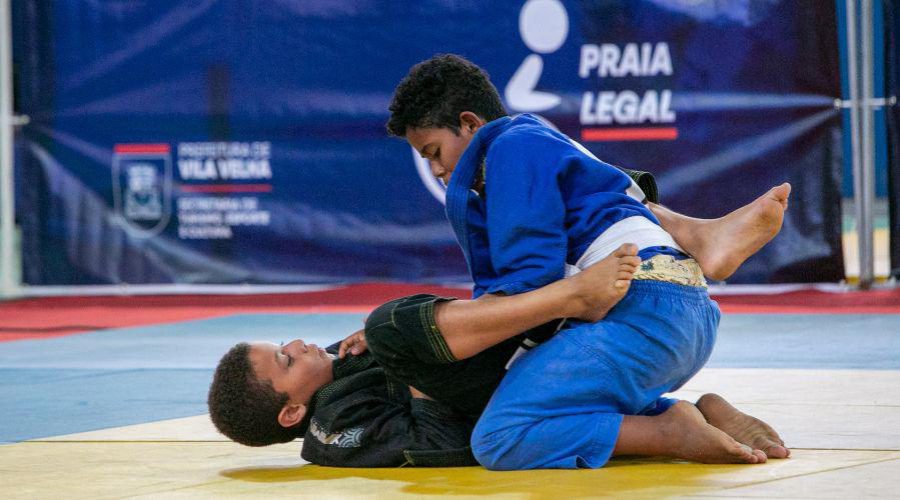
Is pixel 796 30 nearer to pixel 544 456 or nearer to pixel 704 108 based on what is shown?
pixel 704 108

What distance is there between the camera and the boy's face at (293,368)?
3.55 meters

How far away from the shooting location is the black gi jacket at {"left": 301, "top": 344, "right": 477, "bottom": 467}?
3.46 meters

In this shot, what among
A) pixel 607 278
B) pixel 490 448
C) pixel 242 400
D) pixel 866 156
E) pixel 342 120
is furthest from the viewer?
pixel 342 120

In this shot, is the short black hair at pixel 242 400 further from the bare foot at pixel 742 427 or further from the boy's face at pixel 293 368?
the bare foot at pixel 742 427

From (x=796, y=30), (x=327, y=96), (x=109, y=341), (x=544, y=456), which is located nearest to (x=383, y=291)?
(x=327, y=96)

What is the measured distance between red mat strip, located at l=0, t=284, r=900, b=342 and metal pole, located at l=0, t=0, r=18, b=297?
29cm

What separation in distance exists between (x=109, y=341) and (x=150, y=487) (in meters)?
4.07

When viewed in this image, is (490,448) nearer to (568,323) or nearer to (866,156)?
(568,323)

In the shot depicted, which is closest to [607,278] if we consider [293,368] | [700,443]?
[700,443]

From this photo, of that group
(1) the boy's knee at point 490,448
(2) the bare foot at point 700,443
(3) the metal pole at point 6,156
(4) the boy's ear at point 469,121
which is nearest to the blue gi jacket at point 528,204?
(4) the boy's ear at point 469,121

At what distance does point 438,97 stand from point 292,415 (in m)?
0.93

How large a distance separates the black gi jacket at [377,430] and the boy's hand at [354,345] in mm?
66

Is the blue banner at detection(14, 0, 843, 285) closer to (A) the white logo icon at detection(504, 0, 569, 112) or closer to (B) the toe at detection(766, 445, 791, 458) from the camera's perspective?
(A) the white logo icon at detection(504, 0, 569, 112)

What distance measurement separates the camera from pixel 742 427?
3441 millimetres
